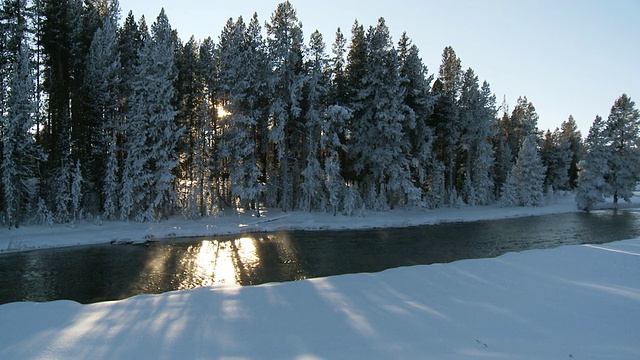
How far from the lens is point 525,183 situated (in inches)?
1887

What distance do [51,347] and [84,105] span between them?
2821 centimetres

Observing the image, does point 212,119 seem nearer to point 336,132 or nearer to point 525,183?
point 336,132

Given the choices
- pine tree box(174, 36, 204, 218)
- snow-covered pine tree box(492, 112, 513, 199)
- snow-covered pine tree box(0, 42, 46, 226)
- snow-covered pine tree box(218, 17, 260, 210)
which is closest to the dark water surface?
snow-covered pine tree box(0, 42, 46, 226)

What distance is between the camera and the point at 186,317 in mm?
8609

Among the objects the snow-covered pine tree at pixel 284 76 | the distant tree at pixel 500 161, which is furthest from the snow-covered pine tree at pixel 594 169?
the snow-covered pine tree at pixel 284 76

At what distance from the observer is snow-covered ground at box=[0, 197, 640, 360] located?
6809 millimetres

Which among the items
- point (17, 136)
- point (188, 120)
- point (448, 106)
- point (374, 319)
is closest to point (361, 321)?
point (374, 319)

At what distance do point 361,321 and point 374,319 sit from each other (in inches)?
12.7

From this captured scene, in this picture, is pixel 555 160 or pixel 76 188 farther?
pixel 555 160

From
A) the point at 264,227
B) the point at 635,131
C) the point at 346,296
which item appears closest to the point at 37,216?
the point at 264,227

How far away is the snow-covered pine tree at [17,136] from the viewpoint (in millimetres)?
24953

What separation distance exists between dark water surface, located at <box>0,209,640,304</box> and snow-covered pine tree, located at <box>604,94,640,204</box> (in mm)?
19766

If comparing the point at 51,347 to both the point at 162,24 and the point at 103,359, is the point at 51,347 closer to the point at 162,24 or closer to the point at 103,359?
the point at 103,359

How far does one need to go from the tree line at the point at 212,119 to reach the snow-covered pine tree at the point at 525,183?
41 cm
